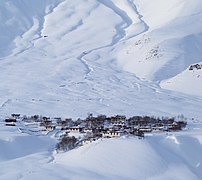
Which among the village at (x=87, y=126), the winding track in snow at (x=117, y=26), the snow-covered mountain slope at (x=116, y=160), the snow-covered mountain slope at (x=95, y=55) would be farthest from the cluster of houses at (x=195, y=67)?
the snow-covered mountain slope at (x=116, y=160)

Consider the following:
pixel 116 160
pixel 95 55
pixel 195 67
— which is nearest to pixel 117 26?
pixel 95 55

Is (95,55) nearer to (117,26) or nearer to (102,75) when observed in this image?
(102,75)

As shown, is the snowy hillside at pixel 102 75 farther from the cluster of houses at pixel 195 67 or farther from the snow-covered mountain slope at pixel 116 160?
the cluster of houses at pixel 195 67

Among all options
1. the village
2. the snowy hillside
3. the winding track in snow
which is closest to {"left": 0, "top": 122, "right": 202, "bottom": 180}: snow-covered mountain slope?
the snowy hillside

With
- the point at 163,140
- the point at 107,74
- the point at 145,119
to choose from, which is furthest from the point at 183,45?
the point at 163,140

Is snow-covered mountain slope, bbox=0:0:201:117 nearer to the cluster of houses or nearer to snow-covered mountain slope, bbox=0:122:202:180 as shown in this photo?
the cluster of houses
